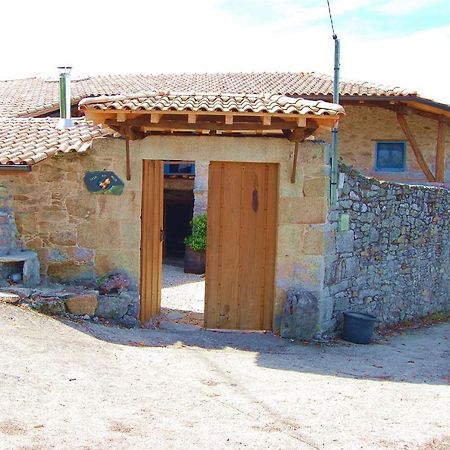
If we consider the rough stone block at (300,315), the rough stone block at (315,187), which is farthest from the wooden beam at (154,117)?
the rough stone block at (300,315)

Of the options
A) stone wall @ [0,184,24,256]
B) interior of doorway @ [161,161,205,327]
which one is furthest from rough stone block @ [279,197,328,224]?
stone wall @ [0,184,24,256]

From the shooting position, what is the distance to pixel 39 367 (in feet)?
17.7

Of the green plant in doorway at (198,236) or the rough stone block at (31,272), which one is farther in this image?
the green plant in doorway at (198,236)

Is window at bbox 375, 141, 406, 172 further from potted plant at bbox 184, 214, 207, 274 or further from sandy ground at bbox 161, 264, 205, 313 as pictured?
sandy ground at bbox 161, 264, 205, 313

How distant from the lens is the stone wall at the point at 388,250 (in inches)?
334

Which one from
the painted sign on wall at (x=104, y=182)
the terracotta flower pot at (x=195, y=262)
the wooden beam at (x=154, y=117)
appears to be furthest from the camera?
the terracotta flower pot at (x=195, y=262)

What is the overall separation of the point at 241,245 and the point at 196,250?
22.4 ft

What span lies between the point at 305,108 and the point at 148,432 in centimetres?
416

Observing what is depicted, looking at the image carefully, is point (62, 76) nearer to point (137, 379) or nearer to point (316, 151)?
point (316, 151)

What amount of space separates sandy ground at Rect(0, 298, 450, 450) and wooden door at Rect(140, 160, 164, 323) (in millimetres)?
668

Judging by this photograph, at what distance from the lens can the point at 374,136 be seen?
51.4 feet

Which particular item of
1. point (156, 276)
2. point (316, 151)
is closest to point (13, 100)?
point (156, 276)

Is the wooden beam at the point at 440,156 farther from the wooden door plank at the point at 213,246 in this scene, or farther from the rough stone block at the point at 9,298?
the rough stone block at the point at 9,298

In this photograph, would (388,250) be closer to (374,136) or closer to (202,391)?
(202,391)
